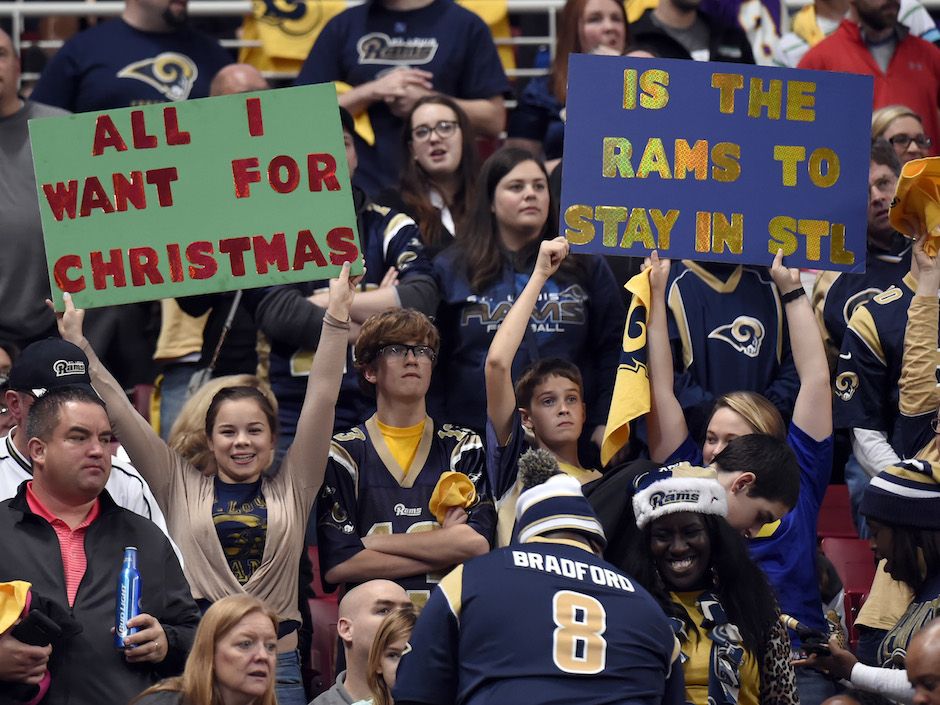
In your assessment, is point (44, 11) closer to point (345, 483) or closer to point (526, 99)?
point (526, 99)

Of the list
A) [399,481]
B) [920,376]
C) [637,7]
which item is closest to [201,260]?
[399,481]

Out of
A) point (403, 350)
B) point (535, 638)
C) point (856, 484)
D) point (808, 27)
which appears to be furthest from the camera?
point (808, 27)

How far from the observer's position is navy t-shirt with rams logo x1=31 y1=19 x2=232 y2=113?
32.3 feet

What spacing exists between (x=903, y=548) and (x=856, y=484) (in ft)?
5.94

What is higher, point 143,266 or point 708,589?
point 143,266

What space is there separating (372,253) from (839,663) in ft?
10.1

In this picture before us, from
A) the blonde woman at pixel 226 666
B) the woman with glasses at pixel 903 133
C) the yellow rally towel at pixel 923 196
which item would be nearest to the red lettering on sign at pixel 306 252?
the blonde woman at pixel 226 666

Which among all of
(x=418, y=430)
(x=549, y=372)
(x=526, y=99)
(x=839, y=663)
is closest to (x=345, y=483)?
(x=418, y=430)

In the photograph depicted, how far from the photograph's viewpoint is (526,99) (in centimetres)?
1002

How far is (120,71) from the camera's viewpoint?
9875 mm

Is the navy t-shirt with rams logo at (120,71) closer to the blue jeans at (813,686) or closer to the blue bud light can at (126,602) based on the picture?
the blue bud light can at (126,602)

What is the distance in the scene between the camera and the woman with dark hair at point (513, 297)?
314 inches

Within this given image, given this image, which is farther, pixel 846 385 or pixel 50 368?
pixel 846 385

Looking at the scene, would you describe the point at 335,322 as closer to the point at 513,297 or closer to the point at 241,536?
the point at 241,536
